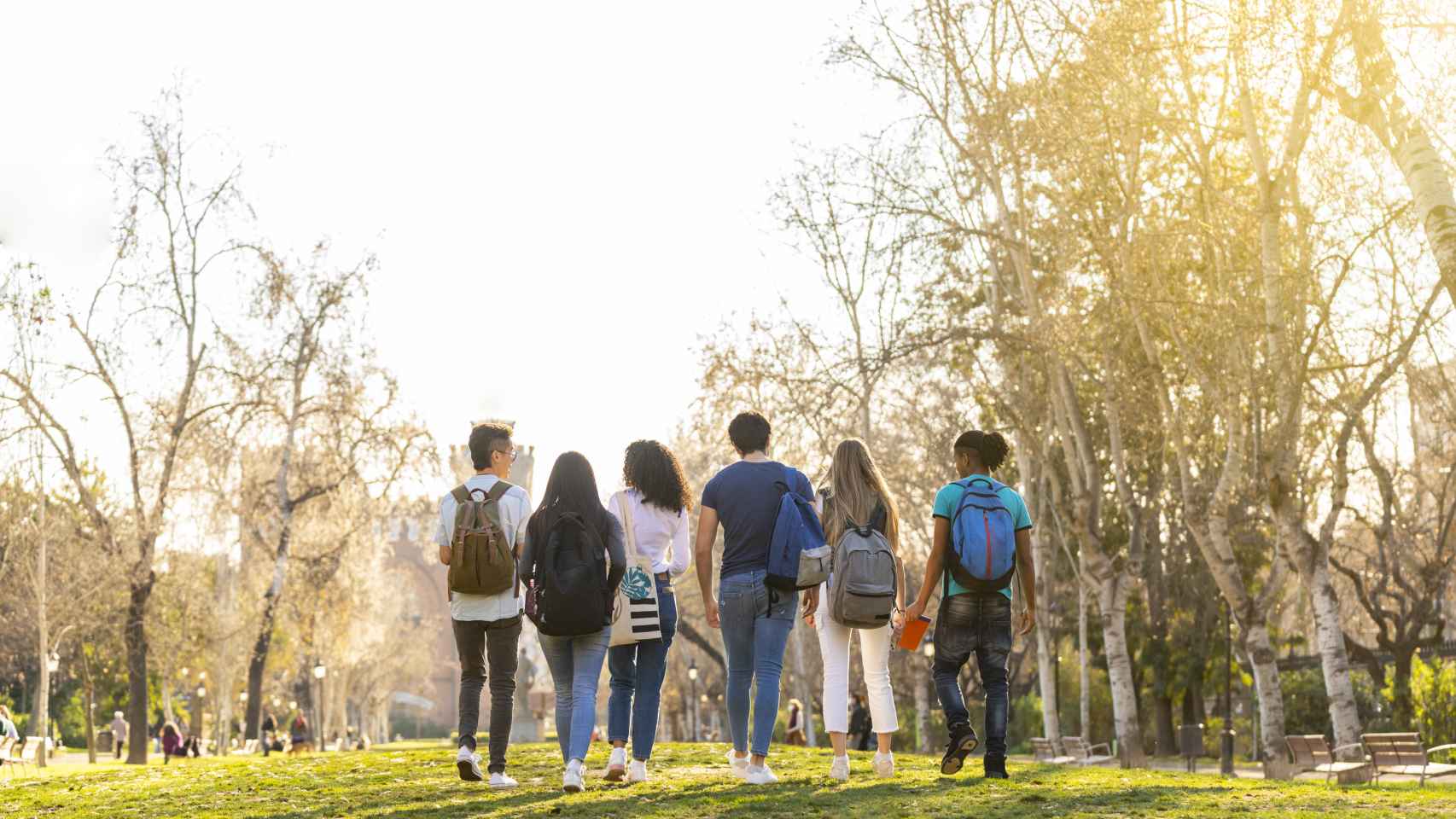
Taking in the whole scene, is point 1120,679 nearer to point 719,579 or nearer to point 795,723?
point 795,723

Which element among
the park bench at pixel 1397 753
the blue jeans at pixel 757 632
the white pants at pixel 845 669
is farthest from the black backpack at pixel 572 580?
the park bench at pixel 1397 753

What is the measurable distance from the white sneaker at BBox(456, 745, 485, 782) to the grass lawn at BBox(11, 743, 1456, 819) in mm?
84

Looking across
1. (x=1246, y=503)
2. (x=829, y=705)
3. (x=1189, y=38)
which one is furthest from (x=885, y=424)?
(x=829, y=705)

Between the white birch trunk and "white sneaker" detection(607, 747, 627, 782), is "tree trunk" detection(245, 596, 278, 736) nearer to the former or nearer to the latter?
the white birch trunk

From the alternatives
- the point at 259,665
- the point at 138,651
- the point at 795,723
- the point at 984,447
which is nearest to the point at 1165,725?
the point at 795,723

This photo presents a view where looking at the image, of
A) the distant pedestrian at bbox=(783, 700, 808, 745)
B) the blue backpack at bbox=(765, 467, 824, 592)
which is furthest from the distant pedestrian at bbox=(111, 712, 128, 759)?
the blue backpack at bbox=(765, 467, 824, 592)

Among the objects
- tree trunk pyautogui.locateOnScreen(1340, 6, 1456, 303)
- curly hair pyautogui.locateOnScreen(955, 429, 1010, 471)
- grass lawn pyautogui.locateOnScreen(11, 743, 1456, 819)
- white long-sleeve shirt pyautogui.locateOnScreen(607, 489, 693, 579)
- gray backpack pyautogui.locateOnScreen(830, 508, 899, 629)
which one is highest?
tree trunk pyautogui.locateOnScreen(1340, 6, 1456, 303)

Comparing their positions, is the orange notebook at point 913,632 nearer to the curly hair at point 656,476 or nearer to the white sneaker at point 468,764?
the curly hair at point 656,476

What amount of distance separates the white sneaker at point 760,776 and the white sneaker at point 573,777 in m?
1.07

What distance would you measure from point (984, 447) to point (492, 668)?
127 inches

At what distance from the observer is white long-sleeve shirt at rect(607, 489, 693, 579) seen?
344 inches

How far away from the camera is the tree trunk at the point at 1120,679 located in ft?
75.5

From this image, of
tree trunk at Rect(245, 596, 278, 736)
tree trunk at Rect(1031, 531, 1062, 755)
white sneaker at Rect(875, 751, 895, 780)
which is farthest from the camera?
tree trunk at Rect(245, 596, 278, 736)

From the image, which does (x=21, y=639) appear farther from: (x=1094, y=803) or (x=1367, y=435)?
(x=1094, y=803)
